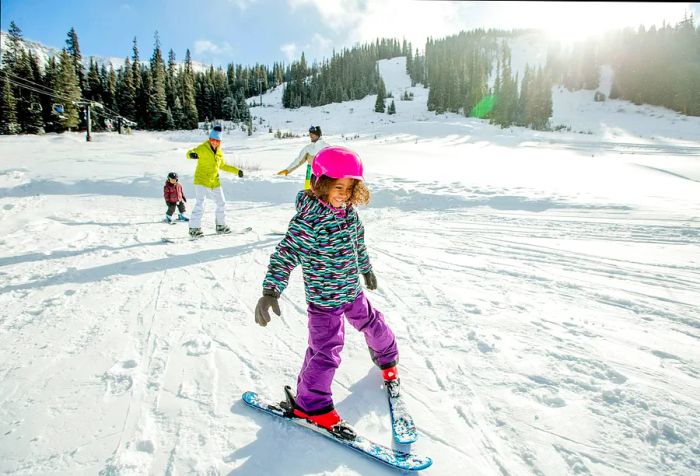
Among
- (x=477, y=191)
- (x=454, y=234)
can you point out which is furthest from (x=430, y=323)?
(x=477, y=191)

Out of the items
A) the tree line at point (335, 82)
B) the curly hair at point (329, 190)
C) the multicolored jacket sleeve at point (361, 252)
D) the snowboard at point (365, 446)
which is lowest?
the snowboard at point (365, 446)

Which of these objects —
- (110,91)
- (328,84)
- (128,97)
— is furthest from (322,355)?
(328,84)

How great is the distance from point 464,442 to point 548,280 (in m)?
2.96

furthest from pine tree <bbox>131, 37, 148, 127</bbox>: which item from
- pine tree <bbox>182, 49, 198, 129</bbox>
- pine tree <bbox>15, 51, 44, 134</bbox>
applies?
pine tree <bbox>15, 51, 44, 134</bbox>

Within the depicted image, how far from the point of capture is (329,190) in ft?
7.39

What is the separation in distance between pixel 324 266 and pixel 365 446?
113cm

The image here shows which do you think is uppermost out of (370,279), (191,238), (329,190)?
(329,190)

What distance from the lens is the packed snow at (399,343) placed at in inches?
83.1

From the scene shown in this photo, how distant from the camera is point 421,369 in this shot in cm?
288

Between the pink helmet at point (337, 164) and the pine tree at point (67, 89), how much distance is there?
1974 inches

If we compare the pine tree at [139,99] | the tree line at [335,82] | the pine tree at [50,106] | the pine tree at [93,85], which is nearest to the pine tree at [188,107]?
the pine tree at [139,99]

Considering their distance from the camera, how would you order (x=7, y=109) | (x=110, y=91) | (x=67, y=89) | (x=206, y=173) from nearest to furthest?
1. (x=206, y=173)
2. (x=7, y=109)
3. (x=67, y=89)
4. (x=110, y=91)

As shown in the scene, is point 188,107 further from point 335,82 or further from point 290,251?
point 290,251

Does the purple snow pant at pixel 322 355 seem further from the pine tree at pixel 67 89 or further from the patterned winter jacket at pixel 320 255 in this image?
the pine tree at pixel 67 89
